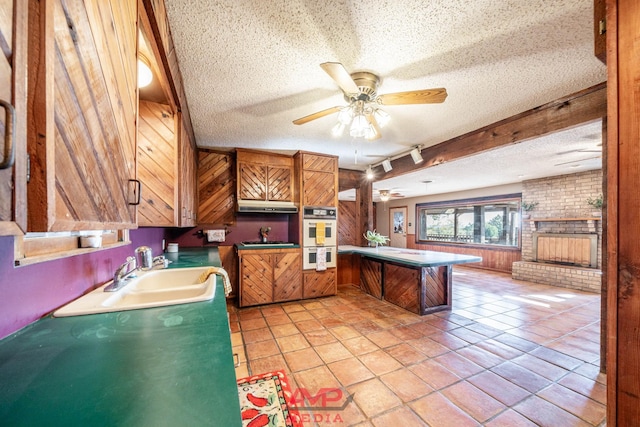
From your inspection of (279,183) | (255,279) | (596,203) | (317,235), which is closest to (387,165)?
(317,235)

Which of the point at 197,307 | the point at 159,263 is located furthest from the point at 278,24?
the point at 159,263

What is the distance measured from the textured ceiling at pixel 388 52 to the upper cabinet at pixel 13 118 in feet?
4.14

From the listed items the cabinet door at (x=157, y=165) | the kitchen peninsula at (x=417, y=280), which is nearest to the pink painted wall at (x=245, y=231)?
the kitchen peninsula at (x=417, y=280)

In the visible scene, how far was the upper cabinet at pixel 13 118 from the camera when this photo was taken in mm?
373

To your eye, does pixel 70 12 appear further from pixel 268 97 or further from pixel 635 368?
pixel 635 368

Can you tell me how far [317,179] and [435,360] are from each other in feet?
9.64

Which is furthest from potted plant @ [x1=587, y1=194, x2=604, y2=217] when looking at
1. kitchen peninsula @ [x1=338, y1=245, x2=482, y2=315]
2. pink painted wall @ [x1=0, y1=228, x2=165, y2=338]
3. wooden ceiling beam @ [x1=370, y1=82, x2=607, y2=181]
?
pink painted wall @ [x1=0, y1=228, x2=165, y2=338]

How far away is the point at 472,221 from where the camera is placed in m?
7.49

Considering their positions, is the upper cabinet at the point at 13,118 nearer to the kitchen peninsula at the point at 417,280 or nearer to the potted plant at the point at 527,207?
the kitchen peninsula at the point at 417,280

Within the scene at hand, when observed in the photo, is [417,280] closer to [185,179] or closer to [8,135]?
[185,179]

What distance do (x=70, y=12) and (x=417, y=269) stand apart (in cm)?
374

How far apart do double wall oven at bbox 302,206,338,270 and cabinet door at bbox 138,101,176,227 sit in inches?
87.6

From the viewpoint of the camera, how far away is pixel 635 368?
90 centimetres

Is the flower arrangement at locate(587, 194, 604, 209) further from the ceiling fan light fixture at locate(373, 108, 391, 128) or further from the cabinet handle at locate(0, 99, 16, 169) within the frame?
the cabinet handle at locate(0, 99, 16, 169)
